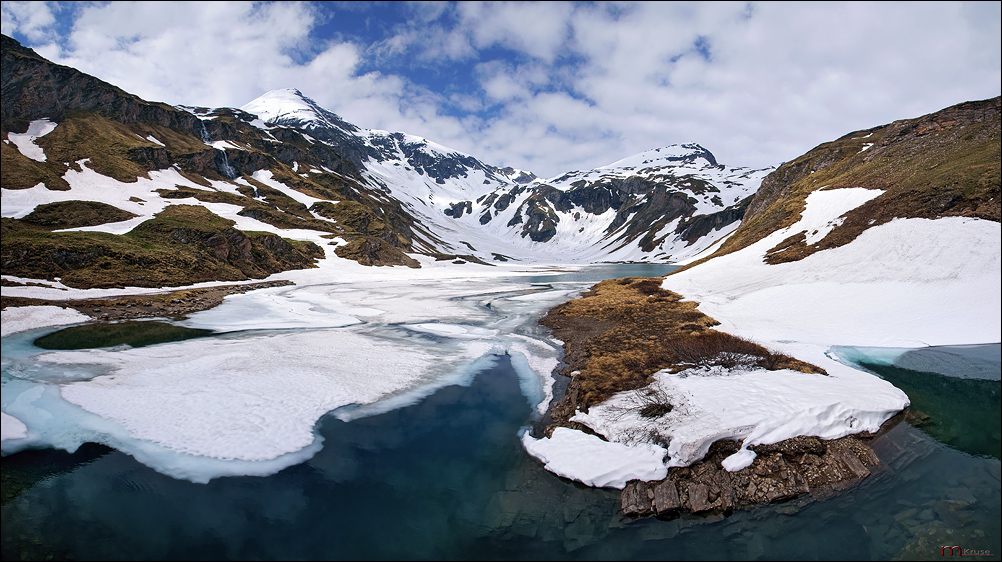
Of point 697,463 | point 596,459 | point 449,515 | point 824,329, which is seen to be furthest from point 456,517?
point 824,329

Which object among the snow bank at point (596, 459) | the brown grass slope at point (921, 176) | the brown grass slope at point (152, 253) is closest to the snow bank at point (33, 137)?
the brown grass slope at point (152, 253)

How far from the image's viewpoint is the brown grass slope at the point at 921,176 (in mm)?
24141

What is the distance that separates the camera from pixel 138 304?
29.1m

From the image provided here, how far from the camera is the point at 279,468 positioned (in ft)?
34.9

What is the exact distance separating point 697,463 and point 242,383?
16.5m

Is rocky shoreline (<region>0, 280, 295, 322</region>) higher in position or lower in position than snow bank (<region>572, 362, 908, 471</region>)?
higher

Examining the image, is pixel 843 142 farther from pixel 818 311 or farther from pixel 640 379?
pixel 640 379

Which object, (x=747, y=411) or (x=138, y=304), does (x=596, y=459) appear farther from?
(x=138, y=304)

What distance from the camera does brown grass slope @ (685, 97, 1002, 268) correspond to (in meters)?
24.1

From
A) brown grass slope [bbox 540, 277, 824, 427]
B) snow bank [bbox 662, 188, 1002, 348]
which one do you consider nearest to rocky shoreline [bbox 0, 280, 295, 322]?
brown grass slope [bbox 540, 277, 824, 427]

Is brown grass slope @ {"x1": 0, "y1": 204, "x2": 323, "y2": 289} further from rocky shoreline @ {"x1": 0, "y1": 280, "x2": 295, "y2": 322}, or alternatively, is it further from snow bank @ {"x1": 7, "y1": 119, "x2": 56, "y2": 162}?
snow bank @ {"x1": 7, "y1": 119, "x2": 56, "y2": 162}

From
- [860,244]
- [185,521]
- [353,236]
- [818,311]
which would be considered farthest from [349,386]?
[353,236]

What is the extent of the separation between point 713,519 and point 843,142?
90.7m

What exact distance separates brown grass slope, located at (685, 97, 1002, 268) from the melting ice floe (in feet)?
86.0
